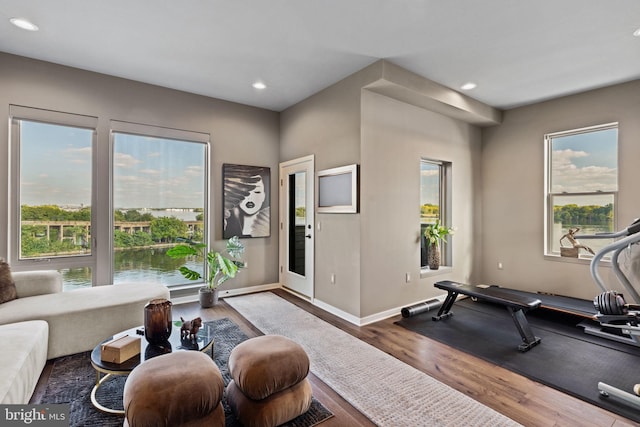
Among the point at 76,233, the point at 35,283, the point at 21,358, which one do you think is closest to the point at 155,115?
the point at 76,233

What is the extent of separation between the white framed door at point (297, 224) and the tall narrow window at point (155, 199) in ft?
4.21

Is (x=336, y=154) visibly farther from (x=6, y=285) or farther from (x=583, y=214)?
(x=583, y=214)

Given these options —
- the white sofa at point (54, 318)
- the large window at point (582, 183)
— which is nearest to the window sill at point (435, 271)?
the large window at point (582, 183)

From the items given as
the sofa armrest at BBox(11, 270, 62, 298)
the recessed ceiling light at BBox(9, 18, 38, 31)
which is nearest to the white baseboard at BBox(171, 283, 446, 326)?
the sofa armrest at BBox(11, 270, 62, 298)

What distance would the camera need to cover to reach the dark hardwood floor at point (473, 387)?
1.98 metres

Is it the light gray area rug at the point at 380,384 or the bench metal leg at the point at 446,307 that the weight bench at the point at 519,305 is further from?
the light gray area rug at the point at 380,384

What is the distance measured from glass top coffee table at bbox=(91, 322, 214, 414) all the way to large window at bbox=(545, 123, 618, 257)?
5057 millimetres

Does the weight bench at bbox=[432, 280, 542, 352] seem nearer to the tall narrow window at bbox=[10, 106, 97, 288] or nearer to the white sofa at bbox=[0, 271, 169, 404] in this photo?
the white sofa at bbox=[0, 271, 169, 404]

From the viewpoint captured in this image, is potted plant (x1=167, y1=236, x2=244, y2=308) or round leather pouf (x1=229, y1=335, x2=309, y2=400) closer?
round leather pouf (x1=229, y1=335, x2=309, y2=400)

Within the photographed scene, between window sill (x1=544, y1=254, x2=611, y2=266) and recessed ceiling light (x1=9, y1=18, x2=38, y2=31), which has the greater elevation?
recessed ceiling light (x1=9, y1=18, x2=38, y2=31)

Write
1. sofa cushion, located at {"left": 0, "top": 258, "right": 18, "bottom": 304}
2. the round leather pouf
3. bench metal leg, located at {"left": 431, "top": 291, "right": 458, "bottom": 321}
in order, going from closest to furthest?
the round leather pouf → sofa cushion, located at {"left": 0, "top": 258, "right": 18, "bottom": 304} → bench metal leg, located at {"left": 431, "top": 291, "right": 458, "bottom": 321}

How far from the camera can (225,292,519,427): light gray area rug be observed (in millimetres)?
1980

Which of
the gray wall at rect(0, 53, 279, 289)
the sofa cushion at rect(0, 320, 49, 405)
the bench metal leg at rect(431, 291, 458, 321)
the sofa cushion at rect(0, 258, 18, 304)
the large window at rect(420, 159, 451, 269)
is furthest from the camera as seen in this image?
→ the large window at rect(420, 159, 451, 269)

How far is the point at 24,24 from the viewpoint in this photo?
278 centimetres
